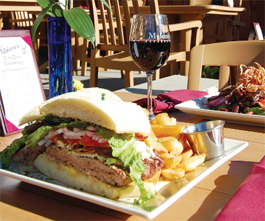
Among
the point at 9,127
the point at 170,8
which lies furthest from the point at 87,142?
the point at 170,8

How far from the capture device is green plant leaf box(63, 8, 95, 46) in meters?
1.33

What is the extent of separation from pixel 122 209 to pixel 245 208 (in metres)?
0.26

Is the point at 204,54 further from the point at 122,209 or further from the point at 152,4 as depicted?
the point at 122,209

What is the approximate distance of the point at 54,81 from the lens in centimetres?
142

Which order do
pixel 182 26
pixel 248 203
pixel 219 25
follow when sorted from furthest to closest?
pixel 219 25 → pixel 182 26 → pixel 248 203

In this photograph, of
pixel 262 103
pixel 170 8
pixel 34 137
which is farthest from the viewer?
pixel 170 8

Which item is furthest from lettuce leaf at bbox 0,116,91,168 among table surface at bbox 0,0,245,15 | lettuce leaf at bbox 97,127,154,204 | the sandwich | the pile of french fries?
table surface at bbox 0,0,245,15

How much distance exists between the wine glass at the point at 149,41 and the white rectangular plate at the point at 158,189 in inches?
18.5

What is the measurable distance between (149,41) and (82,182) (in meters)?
0.78

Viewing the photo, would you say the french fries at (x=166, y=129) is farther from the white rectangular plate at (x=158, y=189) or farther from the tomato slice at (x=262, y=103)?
the tomato slice at (x=262, y=103)

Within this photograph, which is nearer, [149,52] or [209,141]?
[209,141]

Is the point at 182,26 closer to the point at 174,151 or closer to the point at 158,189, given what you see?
the point at 174,151

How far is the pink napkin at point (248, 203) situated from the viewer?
0.63 metres

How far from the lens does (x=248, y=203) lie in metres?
0.67
